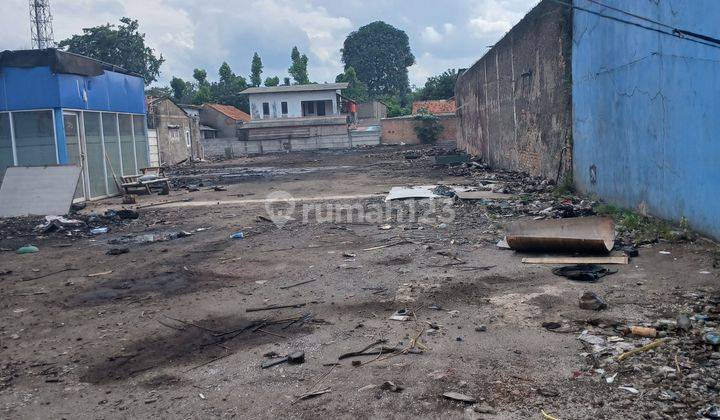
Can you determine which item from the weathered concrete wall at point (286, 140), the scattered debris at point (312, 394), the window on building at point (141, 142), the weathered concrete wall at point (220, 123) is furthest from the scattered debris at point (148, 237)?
the weathered concrete wall at point (220, 123)

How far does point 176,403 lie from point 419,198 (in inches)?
386

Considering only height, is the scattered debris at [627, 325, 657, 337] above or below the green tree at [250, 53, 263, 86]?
below

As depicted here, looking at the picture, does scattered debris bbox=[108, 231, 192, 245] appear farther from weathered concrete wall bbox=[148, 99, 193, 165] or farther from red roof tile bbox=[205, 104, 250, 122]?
red roof tile bbox=[205, 104, 250, 122]

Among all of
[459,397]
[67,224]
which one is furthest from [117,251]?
[459,397]

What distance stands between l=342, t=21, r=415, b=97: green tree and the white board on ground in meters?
68.5

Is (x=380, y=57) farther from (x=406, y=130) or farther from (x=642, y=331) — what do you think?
(x=642, y=331)

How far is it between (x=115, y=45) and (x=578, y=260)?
5393 cm

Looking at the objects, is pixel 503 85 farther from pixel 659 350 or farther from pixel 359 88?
pixel 359 88

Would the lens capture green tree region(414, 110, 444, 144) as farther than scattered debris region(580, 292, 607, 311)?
Yes

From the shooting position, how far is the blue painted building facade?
1422 cm

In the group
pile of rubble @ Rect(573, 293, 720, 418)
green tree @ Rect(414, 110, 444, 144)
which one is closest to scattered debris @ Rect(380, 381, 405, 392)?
pile of rubble @ Rect(573, 293, 720, 418)

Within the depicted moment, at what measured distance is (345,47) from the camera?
82.5 m

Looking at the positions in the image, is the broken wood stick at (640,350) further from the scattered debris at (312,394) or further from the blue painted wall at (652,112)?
the blue painted wall at (652,112)

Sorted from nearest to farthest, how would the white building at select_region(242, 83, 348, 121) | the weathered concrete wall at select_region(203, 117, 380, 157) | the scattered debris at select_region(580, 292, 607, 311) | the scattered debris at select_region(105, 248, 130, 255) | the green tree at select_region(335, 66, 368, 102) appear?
the scattered debris at select_region(580, 292, 607, 311)
the scattered debris at select_region(105, 248, 130, 255)
the weathered concrete wall at select_region(203, 117, 380, 157)
the white building at select_region(242, 83, 348, 121)
the green tree at select_region(335, 66, 368, 102)
